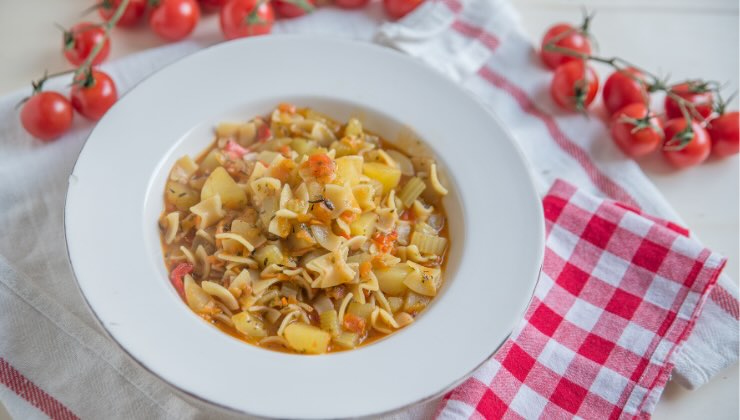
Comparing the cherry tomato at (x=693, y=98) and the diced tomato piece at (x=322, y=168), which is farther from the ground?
the diced tomato piece at (x=322, y=168)

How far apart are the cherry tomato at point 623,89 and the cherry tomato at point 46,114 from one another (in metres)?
3.87

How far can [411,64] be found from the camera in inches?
193

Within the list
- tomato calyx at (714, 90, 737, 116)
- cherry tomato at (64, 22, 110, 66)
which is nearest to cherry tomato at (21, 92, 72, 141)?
cherry tomato at (64, 22, 110, 66)

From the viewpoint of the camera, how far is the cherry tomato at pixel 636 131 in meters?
5.09

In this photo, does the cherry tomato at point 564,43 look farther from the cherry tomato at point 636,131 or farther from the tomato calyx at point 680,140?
the tomato calyx at point 680,140

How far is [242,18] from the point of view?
5445 mm

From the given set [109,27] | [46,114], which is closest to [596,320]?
[46,114]

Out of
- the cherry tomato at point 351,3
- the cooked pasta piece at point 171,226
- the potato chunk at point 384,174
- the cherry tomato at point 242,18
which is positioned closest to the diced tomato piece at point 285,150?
the potato chunk at point 384,174

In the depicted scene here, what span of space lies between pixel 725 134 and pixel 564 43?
1.34 m

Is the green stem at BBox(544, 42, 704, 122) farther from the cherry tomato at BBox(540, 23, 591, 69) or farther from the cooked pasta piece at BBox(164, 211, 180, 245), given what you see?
the cooked pasta piece at BBox(164, 211, 180, 245)

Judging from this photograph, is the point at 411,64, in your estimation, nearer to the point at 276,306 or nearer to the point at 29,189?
the point at 276,306

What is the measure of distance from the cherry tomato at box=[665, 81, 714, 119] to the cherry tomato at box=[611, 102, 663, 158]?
261mm

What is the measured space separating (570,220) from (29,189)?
3.46 m

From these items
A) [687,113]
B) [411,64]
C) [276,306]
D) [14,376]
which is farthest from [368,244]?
[687,113]
